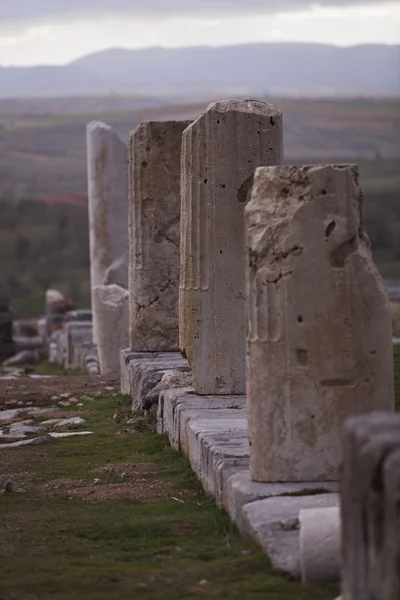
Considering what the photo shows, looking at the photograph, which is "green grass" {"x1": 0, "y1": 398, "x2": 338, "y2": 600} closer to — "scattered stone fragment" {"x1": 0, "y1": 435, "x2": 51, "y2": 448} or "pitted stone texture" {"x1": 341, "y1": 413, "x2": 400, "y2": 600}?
"pitted stone texture" {"x1": 341, "y1": 413, "x2": 400, "y2": 600}

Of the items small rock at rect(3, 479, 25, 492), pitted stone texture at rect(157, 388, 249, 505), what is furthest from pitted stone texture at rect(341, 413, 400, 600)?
small rock at rect(3, 479, 25, 492)

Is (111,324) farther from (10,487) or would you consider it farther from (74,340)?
(10,487)

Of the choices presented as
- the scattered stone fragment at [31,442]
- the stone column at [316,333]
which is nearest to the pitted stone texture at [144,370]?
the scattered stone fragment at [31,442]

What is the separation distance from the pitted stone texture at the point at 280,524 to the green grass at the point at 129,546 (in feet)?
0.21

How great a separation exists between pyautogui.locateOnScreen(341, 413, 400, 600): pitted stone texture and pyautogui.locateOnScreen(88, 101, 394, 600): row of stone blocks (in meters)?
1.11

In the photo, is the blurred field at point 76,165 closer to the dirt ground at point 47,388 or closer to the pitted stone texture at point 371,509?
the dirt ground at point 47,388

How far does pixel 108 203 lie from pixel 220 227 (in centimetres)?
1190

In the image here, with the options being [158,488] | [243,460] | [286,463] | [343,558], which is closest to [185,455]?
[158,488]

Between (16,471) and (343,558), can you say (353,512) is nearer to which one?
(343,558)

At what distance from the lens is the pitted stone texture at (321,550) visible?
19.4ft

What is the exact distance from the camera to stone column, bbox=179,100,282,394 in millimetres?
10250

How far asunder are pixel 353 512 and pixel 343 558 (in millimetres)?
211

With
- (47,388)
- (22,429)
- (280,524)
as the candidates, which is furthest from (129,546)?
(47,388)

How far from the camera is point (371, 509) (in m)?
4.81
